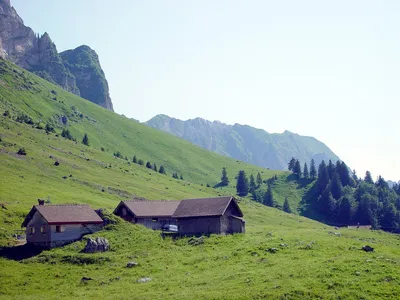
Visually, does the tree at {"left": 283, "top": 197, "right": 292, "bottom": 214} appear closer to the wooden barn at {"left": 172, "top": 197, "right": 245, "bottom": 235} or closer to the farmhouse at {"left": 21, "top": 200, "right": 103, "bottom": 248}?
the wooden barn at {"left": 172, "top": 197, "right": 245, "bottom": 235}

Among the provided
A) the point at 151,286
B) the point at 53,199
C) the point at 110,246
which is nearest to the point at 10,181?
the point at 53,199

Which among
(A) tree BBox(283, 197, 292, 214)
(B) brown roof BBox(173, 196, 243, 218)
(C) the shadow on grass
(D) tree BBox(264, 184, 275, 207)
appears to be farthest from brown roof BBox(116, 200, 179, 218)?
(A) tree BBox(283, 197, 292, 214)

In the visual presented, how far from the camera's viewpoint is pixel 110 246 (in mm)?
65500

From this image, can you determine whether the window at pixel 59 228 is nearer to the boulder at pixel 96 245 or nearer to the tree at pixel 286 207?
the boulder at pixel 96 245

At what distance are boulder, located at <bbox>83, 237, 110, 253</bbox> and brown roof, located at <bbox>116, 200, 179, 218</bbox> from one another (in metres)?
19.6

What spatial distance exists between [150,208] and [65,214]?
764 inches

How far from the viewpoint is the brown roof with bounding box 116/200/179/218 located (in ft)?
282

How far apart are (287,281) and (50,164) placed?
3962 inches

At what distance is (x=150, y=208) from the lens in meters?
88.6

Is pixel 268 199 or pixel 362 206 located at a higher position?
pixel 268 199

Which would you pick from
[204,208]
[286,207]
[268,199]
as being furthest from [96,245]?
[268,199]

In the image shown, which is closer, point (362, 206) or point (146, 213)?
point (146, 213)

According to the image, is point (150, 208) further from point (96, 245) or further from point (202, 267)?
point (202, 267)

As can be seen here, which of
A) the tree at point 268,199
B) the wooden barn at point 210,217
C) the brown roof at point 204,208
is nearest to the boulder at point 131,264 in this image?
the wooden barn at point 210,217
